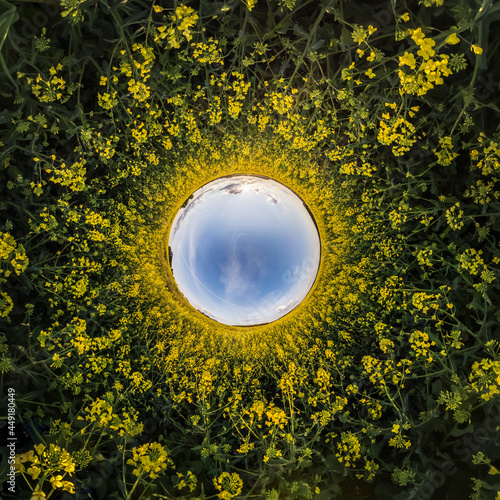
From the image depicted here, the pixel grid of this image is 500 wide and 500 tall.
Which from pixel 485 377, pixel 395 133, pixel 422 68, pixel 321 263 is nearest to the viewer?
pixel 422 68

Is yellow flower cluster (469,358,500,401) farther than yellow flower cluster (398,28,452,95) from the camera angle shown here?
Yes

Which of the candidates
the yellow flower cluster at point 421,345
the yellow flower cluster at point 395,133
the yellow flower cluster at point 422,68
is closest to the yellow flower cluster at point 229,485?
the yellow flower cluster at point 421,345

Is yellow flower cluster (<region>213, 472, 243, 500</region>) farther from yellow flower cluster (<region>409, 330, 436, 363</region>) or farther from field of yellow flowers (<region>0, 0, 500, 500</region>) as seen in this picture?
yellow flower cluster (<region>409, 330, 436, 363</region>)

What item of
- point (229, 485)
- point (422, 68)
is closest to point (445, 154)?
point (422, 68)

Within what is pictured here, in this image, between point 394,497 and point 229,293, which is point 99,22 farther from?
point 394,497

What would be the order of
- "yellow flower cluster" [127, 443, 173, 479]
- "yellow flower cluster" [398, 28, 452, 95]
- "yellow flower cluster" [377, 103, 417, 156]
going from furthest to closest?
"yellow flower cluster" [377, 103, 417, 156], "yellow flower cluster" [127, 443, 173, 479], "yellow flower cluster" [398, 28, 452, 95]

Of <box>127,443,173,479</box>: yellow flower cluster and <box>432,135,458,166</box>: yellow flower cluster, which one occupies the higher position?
<box>432,135,458,166</box>: yellow flower cluster

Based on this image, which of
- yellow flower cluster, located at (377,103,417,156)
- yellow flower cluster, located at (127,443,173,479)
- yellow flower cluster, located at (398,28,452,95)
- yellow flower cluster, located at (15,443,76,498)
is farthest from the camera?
yellow flower cluster, located at (377,103,417,156)

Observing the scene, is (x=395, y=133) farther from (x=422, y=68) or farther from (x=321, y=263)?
(x=321, y=263)

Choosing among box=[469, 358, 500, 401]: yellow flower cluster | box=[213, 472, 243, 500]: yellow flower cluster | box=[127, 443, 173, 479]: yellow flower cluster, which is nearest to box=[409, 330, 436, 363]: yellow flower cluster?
box=[469, 358, 500, 401]: yellow flower cluster
